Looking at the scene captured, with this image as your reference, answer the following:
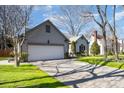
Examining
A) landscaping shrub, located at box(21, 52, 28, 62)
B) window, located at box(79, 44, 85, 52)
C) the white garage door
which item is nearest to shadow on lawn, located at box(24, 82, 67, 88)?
landscaping shrub, located at box(21, 52, 28, 62)

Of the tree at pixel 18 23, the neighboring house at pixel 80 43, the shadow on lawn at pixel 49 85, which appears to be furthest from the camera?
the neighboring house at pixel 80 43

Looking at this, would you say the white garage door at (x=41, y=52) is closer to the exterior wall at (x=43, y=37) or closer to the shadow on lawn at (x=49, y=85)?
the exterior wall at (x=43, y=37)

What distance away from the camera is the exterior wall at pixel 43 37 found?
15367 mm

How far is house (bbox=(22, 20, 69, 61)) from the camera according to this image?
590 inches

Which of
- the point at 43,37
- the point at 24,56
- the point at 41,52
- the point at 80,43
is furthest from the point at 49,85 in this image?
the point at 80,43

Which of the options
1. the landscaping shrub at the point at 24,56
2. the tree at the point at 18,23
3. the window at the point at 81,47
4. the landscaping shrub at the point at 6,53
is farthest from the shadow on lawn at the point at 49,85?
the window at the point at 81,47

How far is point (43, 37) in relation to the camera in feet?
56.2

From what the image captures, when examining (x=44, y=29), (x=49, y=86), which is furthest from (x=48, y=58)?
(x=49, y=86)

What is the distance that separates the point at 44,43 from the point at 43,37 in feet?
1.81

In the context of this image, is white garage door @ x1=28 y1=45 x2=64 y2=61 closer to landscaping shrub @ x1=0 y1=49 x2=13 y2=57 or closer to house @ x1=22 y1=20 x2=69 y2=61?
house @ x1=22 y1=20 x2=69 y2=61
